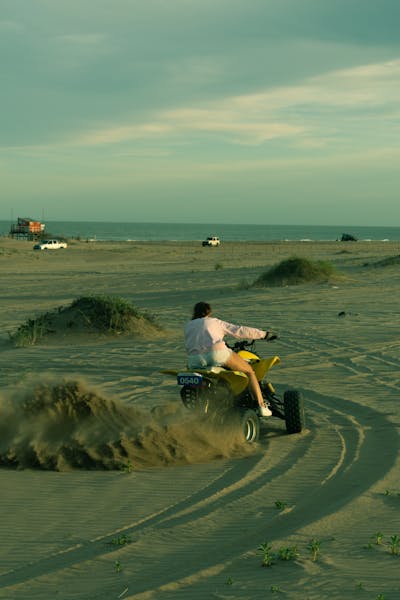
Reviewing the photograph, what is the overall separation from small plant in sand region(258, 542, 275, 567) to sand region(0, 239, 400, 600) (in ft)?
0.11

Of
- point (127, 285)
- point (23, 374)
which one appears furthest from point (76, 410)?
point (127, 285)

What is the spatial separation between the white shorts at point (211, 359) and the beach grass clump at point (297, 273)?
67.0 feet

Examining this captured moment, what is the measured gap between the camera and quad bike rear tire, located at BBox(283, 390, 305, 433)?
981cm

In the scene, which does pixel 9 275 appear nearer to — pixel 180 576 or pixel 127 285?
pixel 127 285

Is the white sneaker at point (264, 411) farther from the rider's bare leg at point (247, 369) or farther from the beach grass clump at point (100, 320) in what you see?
the beach grass clump at point (100, 320)

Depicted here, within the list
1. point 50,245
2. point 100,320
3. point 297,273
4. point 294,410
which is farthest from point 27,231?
point 294,410

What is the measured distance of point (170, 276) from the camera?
3750cm

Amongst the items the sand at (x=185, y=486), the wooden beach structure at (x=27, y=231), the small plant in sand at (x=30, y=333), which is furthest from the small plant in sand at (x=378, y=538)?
the wooden beach structure at (x=27, y=231)

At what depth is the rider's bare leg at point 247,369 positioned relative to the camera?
9.34 metres

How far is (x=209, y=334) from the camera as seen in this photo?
9.28 meters

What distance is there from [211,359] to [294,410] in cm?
124

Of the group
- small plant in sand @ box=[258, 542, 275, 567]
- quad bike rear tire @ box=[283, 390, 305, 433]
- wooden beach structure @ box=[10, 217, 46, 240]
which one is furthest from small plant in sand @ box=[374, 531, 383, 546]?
wooden beach structure @ box=[10, 217, 46, 240]

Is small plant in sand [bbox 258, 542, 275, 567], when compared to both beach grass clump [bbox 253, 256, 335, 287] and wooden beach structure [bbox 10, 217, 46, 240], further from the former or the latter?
→ wooden beach structure [bbox 10, 217, 46, 240]

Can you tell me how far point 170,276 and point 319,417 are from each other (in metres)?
26.9
